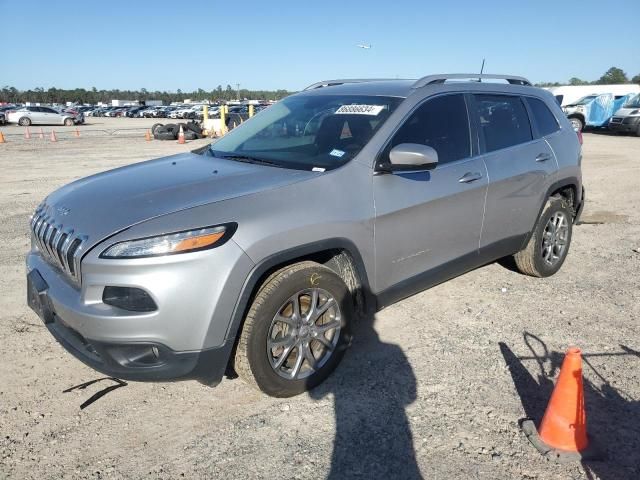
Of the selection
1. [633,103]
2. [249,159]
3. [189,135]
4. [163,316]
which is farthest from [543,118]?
[633,103]

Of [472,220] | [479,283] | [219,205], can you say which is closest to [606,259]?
[479,283]

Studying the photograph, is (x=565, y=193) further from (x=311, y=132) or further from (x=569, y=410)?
(x=569, y=410)

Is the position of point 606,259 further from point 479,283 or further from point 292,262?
point 292,262

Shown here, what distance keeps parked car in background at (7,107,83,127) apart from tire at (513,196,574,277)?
36.8 metres

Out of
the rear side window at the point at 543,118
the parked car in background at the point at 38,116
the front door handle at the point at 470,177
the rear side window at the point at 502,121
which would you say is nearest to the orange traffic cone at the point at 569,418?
the front door handle at the point at 470,177

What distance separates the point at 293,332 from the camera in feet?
9.73

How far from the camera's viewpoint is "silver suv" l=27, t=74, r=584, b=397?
2477mm

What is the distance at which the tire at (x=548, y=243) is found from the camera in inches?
186

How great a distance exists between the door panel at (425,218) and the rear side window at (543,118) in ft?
3.96

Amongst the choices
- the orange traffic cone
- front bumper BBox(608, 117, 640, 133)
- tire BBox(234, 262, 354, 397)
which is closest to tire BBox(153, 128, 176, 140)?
front bumper BBox(608, 117, 640, 133)

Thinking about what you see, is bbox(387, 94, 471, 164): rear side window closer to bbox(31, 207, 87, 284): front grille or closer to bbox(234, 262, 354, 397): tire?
bbox(234, 262, 354, 397): tire

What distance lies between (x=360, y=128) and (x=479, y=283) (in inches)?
89.5

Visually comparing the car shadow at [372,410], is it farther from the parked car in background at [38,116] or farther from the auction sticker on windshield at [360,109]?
the parked car in background at [38,116]

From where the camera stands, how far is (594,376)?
3299 millimetres
